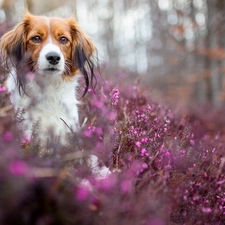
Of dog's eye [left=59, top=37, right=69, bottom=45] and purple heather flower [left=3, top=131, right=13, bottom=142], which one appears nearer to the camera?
purple heather flower [left=3, top=131, right=13, bottom=142]

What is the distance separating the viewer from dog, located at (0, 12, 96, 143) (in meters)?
3.37

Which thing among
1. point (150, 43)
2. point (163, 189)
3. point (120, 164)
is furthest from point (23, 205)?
point (150, 43)

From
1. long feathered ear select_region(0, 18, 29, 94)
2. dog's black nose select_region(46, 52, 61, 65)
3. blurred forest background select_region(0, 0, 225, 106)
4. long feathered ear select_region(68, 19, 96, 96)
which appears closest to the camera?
dog's black nose select_region(46, 52, 61, 65)

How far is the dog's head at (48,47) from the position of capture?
11.1ft

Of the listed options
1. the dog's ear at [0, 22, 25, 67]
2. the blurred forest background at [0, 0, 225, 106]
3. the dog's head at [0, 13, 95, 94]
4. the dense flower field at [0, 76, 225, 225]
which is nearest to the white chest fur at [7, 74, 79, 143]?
the dog's head at [0, 13, 95, 94]

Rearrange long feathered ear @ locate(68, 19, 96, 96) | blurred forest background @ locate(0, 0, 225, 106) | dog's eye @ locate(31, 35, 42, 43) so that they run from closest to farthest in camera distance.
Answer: dog's eye @ locate(31, 35, 42, 43)
long feathered ear @ locate(68, 19, 96, 96)
blurred forest background @ locate(0, 0, 225, 106)

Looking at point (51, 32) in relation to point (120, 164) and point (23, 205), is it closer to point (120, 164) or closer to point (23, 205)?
point (120, 164)

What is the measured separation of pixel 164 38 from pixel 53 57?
65.9 ft

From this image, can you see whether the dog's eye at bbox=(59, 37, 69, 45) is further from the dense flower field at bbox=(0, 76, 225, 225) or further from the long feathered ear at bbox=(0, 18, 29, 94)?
the dense flower field at bbox=(0, 76, 225, 225)

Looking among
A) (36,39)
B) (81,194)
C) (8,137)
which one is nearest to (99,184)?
(81,194)

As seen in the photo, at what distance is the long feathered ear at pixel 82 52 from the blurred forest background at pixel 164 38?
761cm

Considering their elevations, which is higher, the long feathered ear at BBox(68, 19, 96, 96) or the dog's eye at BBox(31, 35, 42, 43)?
the dog's eye at BBox(31, 35, 42, 43)

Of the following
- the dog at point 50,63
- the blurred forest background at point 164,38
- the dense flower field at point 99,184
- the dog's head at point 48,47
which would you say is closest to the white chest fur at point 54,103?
the dog at point 50,63

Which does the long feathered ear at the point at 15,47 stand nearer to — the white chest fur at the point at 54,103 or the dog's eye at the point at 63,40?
the white chest fur at the point at 54,103
